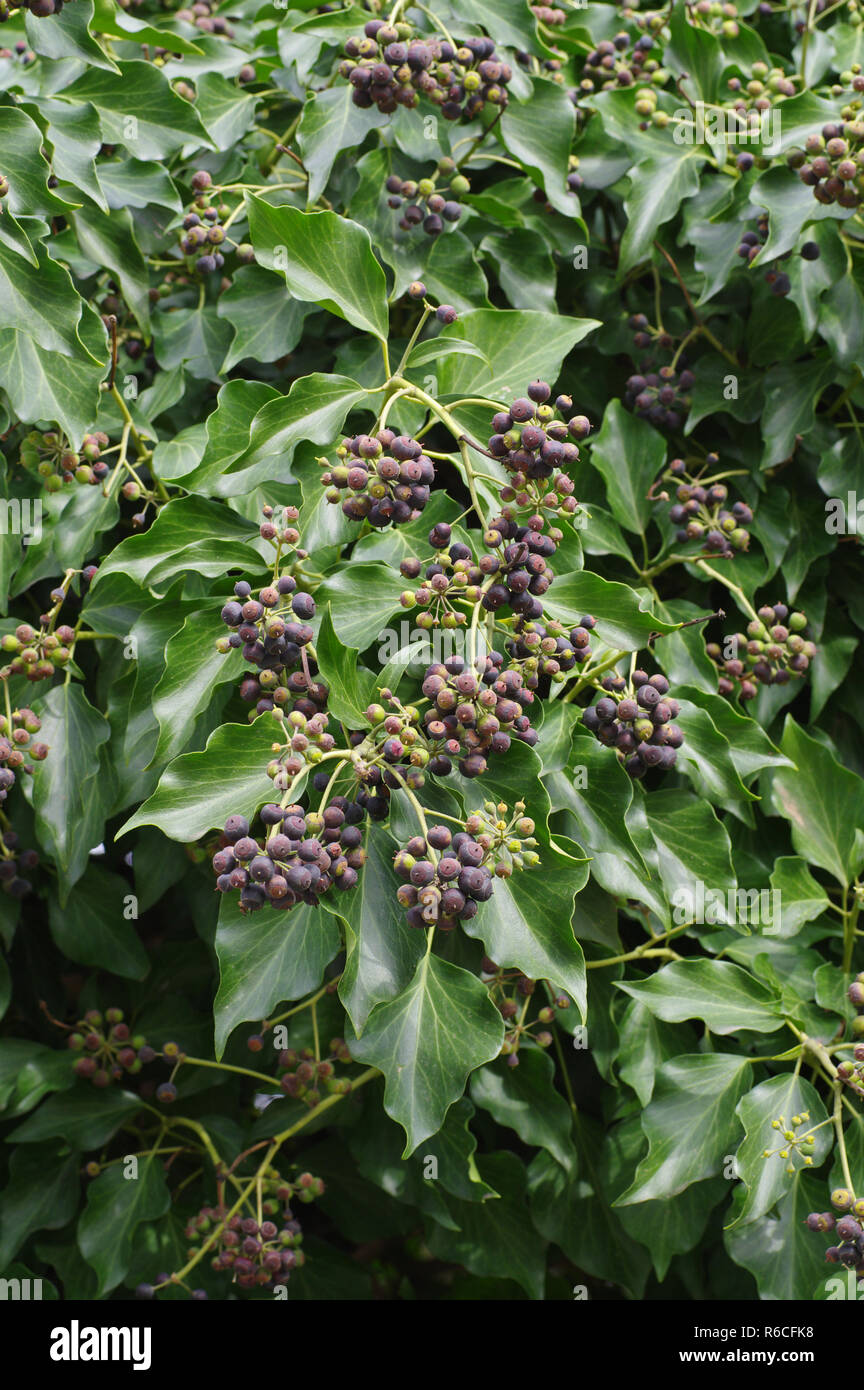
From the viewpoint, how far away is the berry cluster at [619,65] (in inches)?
98.3

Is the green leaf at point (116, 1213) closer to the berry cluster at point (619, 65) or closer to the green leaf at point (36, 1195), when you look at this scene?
Result: the green leaf at point (36, 1195)

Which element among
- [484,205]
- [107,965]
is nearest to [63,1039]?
[107,965]

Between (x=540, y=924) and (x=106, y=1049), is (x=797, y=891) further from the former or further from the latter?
(x=106, y=1049)

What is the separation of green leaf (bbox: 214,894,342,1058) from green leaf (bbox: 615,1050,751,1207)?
Answer: 63cm

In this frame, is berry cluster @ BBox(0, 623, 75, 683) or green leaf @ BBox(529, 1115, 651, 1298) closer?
berry cluster @ BBox(0, 623, 75, 683)

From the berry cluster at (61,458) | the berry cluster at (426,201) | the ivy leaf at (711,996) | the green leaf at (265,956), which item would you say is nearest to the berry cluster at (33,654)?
the berry cluster at (61,458)

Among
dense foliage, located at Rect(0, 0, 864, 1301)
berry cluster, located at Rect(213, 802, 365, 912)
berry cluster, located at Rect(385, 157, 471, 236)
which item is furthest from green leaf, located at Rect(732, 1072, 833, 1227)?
berry cluster, located at Rect(385, 157, 471, 236)

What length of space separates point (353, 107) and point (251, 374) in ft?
1.90

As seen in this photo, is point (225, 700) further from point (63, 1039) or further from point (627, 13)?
point (627, 13)

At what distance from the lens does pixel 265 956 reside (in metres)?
1.67

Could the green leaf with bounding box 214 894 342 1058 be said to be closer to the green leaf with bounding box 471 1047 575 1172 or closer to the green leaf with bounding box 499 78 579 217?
the green leaf with bounding box 471 1047 575 1172

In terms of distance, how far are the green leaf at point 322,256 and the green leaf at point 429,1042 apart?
3.14 feet

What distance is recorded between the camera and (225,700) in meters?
1.87

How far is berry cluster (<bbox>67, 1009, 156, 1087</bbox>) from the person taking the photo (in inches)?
86.6
